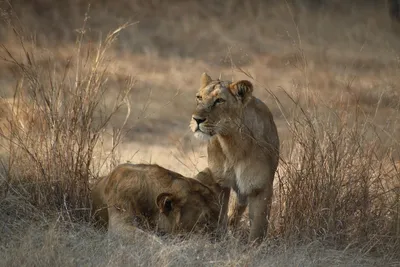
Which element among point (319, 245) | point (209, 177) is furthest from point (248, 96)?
point (319, 245)

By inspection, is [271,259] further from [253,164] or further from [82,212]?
[82,212]

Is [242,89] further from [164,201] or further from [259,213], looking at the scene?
[164,201]

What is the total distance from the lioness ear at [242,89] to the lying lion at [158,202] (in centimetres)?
62

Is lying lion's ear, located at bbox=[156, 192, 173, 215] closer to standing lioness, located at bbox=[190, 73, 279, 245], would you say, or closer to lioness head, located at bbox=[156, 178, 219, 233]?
lioness head, located at bbox=[156, 178, 219, 233]

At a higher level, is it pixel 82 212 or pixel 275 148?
pixel 275 148

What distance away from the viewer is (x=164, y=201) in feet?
18.0

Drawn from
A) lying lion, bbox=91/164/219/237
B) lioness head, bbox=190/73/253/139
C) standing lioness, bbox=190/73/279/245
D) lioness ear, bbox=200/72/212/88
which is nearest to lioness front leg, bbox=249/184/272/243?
standing lioness, bbox=190/73/279/245

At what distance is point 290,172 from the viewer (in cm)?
604

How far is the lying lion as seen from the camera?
18.3ft

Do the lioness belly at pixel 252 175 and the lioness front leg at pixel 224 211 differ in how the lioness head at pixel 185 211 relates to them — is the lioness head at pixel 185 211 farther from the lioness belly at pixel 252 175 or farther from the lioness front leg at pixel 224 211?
the lioness belly at pixel 252 175

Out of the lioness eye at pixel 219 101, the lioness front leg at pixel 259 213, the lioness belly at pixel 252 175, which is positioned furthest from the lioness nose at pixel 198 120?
the lioness front leg at pixel 259 213

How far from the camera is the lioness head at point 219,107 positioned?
580cm

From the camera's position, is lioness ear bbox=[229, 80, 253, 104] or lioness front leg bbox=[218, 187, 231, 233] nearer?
lioness front leg bbox=[218, 187, 231, 233]

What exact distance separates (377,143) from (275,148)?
2.32 feet
